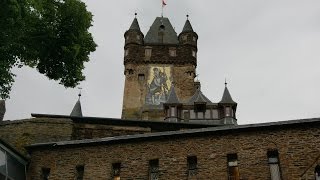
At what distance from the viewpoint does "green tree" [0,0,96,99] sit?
2155cm

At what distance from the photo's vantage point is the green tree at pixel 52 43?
21547 millimetres

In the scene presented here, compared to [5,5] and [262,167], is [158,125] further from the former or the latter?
[5,5]

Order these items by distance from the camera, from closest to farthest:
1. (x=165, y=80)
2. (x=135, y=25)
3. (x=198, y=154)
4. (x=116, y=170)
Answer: (x=198, y=154)
(x=116, y=170)
(x=165, y=80)
(x=135, y=25)

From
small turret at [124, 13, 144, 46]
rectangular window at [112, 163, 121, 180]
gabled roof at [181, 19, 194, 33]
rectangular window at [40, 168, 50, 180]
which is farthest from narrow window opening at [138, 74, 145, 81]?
rectangular window at [112, 163, 121, 180]

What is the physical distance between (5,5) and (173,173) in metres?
9.17

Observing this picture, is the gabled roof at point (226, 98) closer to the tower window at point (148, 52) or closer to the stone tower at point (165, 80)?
the stone tower at point (165, 80)

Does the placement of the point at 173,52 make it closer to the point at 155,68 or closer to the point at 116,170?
the point at 155,68

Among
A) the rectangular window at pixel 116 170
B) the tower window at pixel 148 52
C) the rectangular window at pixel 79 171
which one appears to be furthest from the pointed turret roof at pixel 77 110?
the rectangular window at pixel 116 170

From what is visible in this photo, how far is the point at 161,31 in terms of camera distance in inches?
2324

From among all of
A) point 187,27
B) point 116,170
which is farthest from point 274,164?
point 187,27

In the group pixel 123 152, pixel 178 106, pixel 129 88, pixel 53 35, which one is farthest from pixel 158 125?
pixel 129 88

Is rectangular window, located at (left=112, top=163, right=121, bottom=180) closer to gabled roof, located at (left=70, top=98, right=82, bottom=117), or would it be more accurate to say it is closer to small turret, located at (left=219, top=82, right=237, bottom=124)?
small turret, located at (left=219, top=82, right=237, bottom=124)

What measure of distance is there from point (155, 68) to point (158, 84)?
2.52m

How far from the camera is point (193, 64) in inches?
2092
